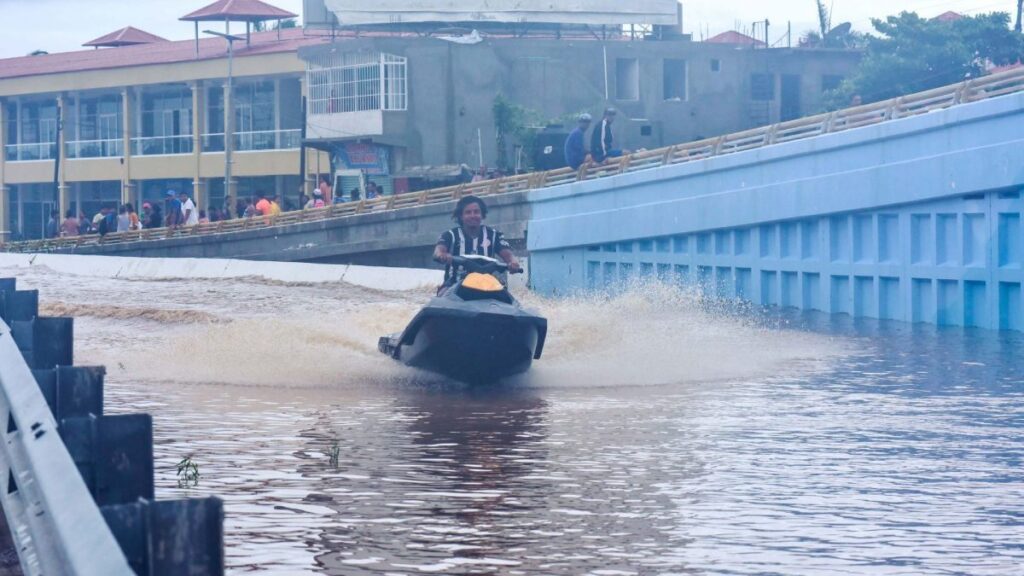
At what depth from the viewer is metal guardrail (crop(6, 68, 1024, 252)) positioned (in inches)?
830

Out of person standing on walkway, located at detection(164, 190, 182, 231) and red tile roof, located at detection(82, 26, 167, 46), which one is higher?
red tile roof, located at detection(82, 26, 167, 46)

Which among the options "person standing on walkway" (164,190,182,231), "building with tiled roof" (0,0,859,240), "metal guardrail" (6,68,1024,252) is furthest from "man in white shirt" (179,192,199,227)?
"building with tiled roof" (0,0,859,240)

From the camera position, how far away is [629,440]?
10.0 m

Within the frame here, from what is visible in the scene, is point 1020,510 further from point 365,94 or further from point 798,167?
point 365,94

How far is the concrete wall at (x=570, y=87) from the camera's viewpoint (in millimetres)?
42875

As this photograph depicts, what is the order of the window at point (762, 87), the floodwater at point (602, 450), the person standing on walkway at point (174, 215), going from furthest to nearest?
the window at point (762, 87) → the person standing on walkway at point (174, 215) → the floodwater at point (602, 450)

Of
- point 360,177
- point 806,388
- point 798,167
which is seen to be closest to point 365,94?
point 360,177

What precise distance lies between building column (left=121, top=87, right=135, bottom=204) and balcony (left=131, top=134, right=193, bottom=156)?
0.29m

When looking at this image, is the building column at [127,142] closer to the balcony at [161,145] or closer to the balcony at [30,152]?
the balcony at [161,145]

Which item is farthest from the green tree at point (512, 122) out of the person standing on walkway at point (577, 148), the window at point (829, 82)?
the person standing on walkway at point (577, 148)

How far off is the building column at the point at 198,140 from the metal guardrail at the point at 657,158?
12.3 m

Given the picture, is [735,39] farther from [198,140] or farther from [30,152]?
[30,152]

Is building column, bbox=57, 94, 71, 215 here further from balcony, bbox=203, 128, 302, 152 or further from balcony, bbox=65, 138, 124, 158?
balcony, bbox=203, 128, 302, 152

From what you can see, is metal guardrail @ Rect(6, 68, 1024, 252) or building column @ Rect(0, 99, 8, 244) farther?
building column @ Rect(0, 99, 8, 244)
